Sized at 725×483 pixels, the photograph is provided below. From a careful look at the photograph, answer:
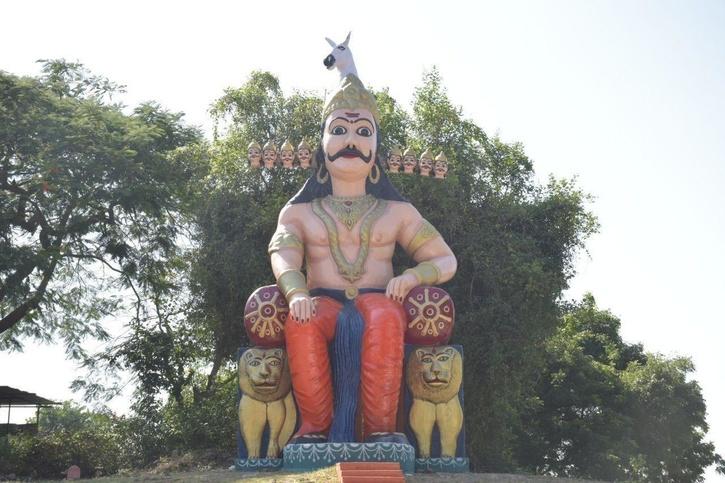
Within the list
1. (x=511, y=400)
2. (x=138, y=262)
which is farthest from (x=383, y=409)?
(x=138, y=262)

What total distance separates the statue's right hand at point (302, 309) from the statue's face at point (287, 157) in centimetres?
190

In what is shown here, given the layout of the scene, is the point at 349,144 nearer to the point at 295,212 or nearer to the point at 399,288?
the point at 295,212

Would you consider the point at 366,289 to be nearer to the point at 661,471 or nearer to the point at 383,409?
the point at 383,409

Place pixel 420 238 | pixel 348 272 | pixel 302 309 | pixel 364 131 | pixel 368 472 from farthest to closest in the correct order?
pixel 364 131
pixel 420 238
pixel 348 272
pixel 302 309
pixel 368 472

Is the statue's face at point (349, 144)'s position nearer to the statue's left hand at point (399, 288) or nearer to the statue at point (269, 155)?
the statue at point (269, 155)

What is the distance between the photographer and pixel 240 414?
892 centimetres

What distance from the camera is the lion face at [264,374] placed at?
346 inches

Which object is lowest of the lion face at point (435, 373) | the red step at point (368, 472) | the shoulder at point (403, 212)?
the red step at point (368, 472)

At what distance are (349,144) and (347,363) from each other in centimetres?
212

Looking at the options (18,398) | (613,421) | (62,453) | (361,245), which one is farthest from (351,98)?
(613,421)

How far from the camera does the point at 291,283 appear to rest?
Result: 8.75 meters

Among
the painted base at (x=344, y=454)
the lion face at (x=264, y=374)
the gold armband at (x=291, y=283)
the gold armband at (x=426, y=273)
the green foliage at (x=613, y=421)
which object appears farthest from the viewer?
the green foliage at (x=613, y=421)

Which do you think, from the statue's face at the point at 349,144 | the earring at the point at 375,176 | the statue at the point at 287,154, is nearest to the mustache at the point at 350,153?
the statue's face at the point at 349,144

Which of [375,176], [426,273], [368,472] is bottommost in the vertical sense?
[368,472]
